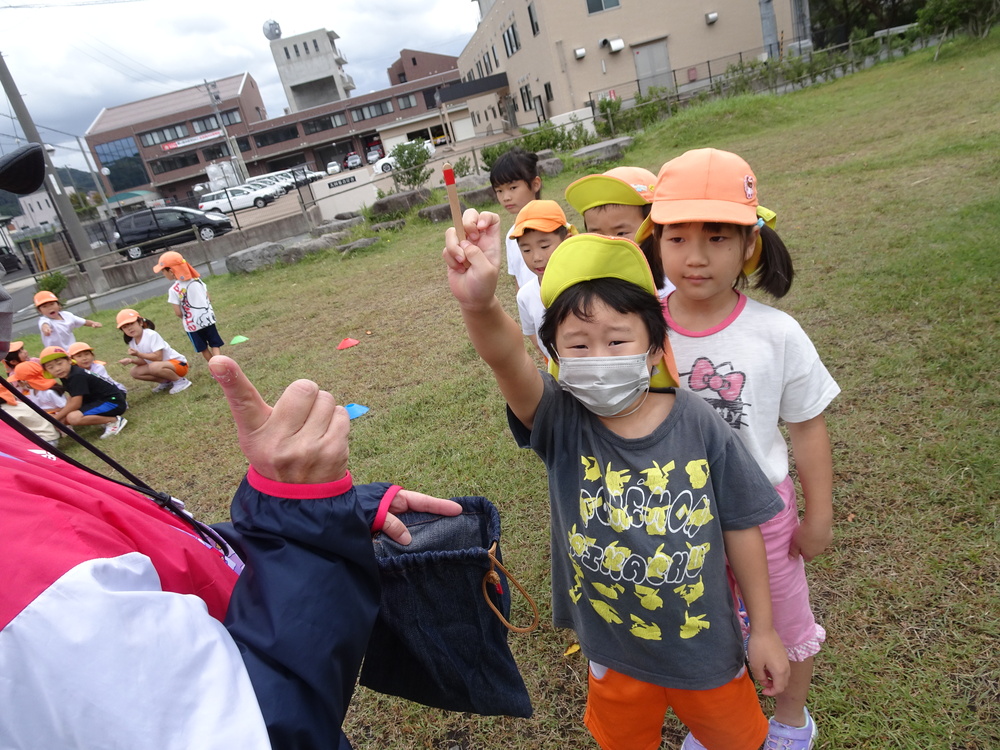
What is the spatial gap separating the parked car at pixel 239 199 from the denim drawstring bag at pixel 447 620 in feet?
104

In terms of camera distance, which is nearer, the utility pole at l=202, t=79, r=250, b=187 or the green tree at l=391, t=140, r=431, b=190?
the green tree at l=391, t=140, r=431, b=190

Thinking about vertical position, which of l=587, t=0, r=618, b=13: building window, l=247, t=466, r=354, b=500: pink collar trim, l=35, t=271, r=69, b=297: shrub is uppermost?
l=587, t=0, r=618, b=13: building window

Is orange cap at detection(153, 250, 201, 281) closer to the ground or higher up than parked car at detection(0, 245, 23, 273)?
closer to the ground

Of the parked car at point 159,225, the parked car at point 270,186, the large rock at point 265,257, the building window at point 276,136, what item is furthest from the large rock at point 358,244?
the building window at point 276,136

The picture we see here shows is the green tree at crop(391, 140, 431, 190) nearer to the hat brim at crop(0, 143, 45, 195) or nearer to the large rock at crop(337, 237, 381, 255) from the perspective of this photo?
the large rock at crop(337, 237, 381, 255)

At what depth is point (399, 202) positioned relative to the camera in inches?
556

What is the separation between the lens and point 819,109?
13859 millimetres

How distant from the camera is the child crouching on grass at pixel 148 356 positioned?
266 inches

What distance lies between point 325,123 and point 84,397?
51.5m

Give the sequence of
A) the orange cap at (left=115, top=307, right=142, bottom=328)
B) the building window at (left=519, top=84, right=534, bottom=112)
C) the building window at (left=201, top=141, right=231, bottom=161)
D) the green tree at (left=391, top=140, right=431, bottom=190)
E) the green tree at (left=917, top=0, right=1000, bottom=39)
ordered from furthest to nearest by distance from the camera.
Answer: the building window at (left=201, top=141, right=231, bottom=161)
the building window at (left=519, top=84, right=534, bottom=112)
the green tree at (left=917, top=0, right=1000, bottom=39)
the green tree at (left=391, top=140, right=431, bottom=190)
the orange cap at (left=115, top=307, right=142, bottom=328)

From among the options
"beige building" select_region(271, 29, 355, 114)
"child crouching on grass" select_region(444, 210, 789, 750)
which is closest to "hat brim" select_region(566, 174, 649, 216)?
"child crouching on grass" select_region(444, 210, 789, 750)

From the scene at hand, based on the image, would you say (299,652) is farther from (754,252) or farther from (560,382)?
(754,252)

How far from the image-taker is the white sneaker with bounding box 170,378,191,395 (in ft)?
22.9

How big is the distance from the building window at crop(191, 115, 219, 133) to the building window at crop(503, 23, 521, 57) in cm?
3063
